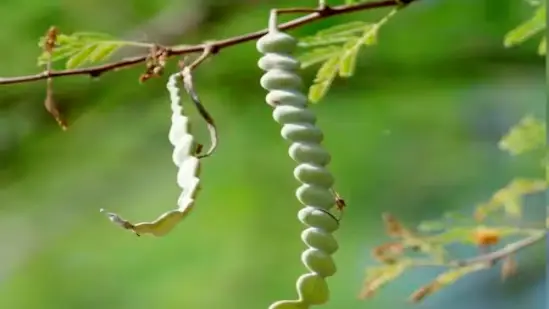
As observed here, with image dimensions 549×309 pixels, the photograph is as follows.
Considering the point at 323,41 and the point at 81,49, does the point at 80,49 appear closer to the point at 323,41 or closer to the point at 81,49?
the point at 81,49

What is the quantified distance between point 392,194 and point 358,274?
0.29 feet

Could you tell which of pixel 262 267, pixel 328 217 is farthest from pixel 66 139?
pixel 328 217

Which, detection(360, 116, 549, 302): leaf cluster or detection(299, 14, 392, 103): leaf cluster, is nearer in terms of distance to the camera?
detection(299, 14, 392, 103): leaf cluster

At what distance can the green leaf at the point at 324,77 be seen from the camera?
65 cm

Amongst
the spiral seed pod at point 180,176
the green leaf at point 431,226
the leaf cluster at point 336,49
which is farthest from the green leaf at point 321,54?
the green leaf at point 431,226

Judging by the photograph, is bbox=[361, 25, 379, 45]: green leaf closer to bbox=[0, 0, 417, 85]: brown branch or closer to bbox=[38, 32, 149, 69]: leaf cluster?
bbox=[0, 0, 417, 85]: brown branch

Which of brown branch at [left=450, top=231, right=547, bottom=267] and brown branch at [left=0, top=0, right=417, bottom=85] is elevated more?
brown branch at [left=0, top=0, right=417, bottom=85]

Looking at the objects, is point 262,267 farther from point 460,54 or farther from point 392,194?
point 460,54

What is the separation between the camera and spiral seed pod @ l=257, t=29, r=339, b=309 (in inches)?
19.3

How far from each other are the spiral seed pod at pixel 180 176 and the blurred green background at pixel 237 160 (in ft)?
0.78

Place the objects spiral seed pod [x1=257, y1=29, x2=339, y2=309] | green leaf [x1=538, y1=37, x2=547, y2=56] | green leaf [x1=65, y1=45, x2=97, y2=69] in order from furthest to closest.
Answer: green leaf [x1=538, y1=37, x2=547, y2=56], green leaf [x1=65, y1=45, x2=97, y2=69], spiral seed pod [x1=257, y1=29, x2=339, y2=309]

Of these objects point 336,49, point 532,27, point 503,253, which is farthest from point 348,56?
point 503,253

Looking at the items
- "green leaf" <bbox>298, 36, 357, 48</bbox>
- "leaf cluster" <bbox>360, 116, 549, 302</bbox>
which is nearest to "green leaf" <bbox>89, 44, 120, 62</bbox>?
"green leaf" <bbox>298, 36, 357, 48</bbox>

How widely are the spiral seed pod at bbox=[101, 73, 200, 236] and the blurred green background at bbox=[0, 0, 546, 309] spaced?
0.78 feet
